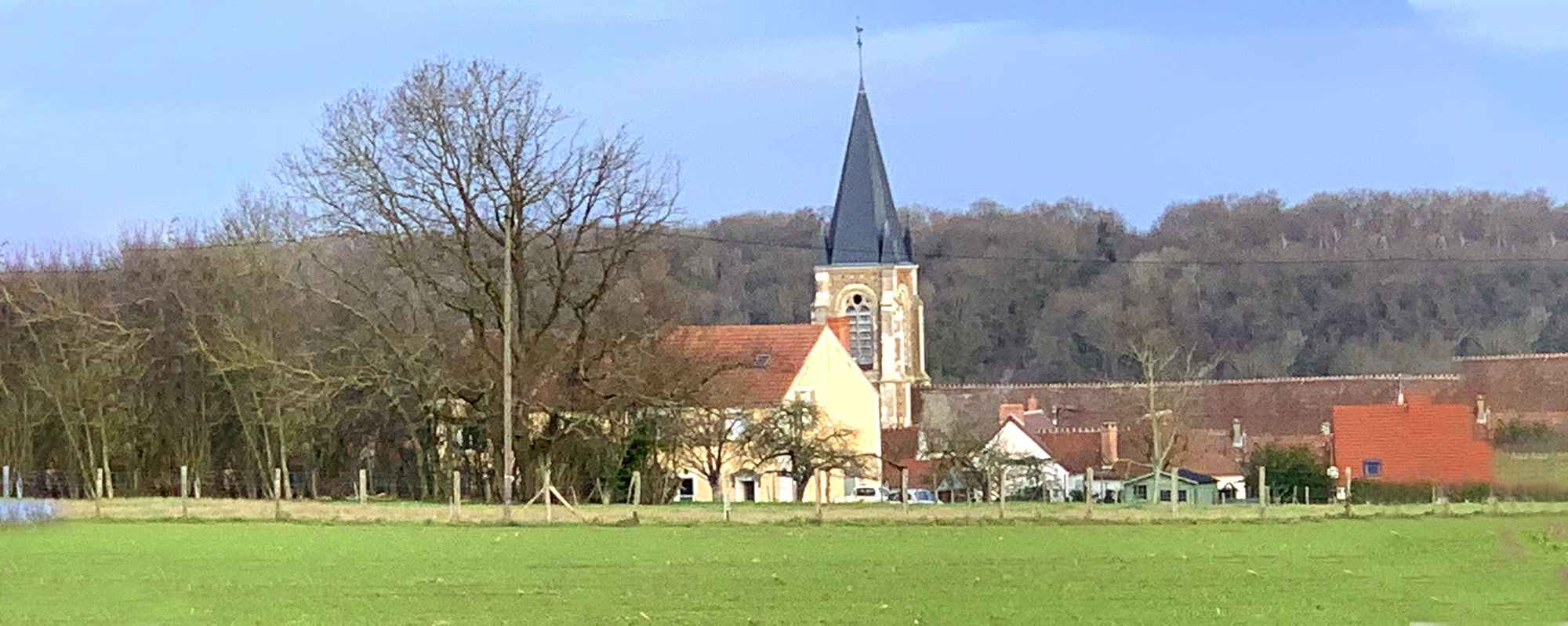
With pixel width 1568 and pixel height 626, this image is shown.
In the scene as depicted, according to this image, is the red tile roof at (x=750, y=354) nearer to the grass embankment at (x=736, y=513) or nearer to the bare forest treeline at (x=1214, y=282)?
the bare forest treeline at (x=1214, y=282)

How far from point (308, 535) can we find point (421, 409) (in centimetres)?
1730

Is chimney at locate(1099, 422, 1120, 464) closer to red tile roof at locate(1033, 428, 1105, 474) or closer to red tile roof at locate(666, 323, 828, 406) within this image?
red tile roof at locate(1033, 428, 1105, 474)

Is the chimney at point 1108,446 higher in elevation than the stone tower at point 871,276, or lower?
lower

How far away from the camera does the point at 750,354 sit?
56.9 metres

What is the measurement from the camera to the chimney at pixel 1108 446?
210 ft

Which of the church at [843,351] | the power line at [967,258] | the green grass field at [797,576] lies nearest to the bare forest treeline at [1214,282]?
the power line at [967,258]

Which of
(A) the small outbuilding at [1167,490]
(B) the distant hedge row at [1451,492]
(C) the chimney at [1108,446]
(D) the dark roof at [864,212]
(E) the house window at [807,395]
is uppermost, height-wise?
(D) the dark roof at [864,212]

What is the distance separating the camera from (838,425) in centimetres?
5038

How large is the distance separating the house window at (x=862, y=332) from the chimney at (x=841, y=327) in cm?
83

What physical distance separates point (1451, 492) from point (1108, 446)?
139 feet

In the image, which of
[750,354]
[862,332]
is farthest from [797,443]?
[862,332]

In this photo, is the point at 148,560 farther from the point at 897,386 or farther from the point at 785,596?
the point at 897,386

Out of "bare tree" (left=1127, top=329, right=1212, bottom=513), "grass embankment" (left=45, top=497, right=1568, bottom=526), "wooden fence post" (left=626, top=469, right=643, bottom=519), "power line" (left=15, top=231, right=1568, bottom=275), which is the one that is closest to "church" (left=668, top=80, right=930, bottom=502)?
"power line" (left=15, top=231, right=1568, bottom=275)

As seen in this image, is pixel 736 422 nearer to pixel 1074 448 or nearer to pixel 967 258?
pixel 1074 448
